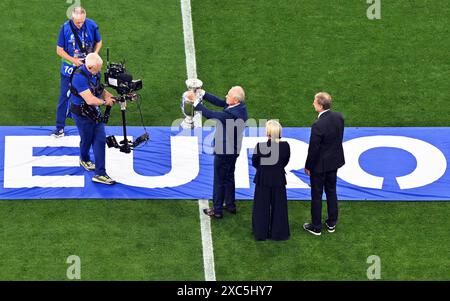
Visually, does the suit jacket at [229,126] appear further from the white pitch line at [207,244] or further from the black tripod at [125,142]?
the black tripod at [125,142]

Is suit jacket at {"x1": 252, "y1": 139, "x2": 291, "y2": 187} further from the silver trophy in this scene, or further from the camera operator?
the camera operator

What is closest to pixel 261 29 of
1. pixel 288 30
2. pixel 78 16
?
pixel 288 30

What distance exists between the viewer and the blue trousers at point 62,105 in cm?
1717

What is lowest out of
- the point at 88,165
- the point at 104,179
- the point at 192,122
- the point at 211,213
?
the point at 211,213

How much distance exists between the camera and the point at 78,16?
16.7 metres

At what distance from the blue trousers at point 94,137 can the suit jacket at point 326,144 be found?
117 inches

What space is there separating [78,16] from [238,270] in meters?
4.34

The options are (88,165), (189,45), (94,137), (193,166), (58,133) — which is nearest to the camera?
(94,137)

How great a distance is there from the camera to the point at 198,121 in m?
17.9

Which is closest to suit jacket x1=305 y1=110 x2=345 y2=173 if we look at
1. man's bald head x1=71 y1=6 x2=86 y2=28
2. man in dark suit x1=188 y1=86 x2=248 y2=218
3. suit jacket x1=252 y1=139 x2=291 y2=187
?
suit jacket x1=252 y1=139 x2=291 y2=187

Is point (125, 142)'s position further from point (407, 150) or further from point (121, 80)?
point (407, 150)

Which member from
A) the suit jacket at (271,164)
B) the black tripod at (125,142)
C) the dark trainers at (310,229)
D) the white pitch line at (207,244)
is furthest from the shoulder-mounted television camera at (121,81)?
the dark trainers at (310,229)

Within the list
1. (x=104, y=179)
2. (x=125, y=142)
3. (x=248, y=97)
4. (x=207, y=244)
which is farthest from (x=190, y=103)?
(x=248, y=97)

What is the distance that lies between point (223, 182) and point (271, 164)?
0.93 metres
